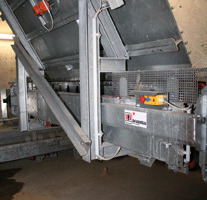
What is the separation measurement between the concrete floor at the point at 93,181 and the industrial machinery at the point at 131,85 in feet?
5.81

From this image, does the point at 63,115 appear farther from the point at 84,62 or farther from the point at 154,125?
the point at 154,125

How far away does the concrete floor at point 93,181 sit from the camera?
354cm

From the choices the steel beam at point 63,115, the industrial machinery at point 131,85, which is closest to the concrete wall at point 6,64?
the steel beam at point 63,115

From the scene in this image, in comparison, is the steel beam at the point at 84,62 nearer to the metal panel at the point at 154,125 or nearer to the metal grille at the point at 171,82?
the metal panel at the point at 154,125

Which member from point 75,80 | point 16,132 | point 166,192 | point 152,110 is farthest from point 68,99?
point 166,192

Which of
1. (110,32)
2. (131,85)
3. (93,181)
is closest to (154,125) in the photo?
(131,85)

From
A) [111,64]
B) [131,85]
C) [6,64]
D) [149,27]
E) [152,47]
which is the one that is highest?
[6,64]

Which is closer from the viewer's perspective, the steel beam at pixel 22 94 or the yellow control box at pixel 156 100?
the yellow control box at pixel 156 100

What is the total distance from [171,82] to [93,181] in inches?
116

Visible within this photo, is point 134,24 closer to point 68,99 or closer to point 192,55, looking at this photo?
point 192,55

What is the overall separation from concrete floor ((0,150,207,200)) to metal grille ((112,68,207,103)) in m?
2.26

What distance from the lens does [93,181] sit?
3.99m

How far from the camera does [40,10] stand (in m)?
2.62

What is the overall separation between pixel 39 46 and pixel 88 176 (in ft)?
7.64
